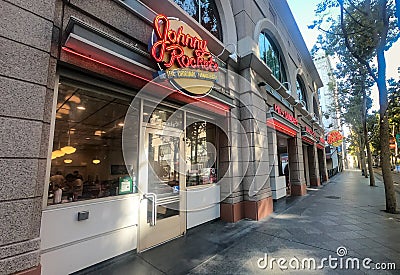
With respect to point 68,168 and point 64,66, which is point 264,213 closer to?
point 68,168

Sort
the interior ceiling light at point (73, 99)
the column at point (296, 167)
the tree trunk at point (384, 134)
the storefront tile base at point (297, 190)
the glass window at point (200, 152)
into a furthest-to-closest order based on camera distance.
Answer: the column at point (296, 167), the storefront tile base at point (297, 190), the tree trunk at point (384, 134), the glass window at point (200, 152), the interior ceiling light at point (73, 99)

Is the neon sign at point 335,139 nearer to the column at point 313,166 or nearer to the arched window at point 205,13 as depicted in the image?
the column at point 313,166

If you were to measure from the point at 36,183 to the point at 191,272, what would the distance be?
8.61 ft

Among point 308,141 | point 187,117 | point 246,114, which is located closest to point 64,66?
point 187,117

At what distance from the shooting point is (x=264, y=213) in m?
6.33

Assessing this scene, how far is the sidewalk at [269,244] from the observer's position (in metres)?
3.34

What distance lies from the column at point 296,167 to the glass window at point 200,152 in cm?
639

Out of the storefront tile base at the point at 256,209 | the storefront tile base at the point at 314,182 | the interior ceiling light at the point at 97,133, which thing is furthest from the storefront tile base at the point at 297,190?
the interior ceiling light at the point at 97,133

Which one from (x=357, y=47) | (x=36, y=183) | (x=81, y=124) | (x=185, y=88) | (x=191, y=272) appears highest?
(x=357, y=47)

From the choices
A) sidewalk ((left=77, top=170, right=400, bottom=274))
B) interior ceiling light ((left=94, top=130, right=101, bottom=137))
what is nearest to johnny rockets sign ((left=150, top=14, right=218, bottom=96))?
interior ceiling light ((left=94, top=130, right=101, bottom=137))

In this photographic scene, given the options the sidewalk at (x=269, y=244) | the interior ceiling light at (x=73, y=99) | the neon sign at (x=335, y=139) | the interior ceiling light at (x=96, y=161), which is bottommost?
the sidewalk at (x=269, y=244)

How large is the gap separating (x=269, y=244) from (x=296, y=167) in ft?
24.2

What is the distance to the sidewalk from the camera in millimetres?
3342

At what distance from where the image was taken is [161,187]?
4.69 meters
